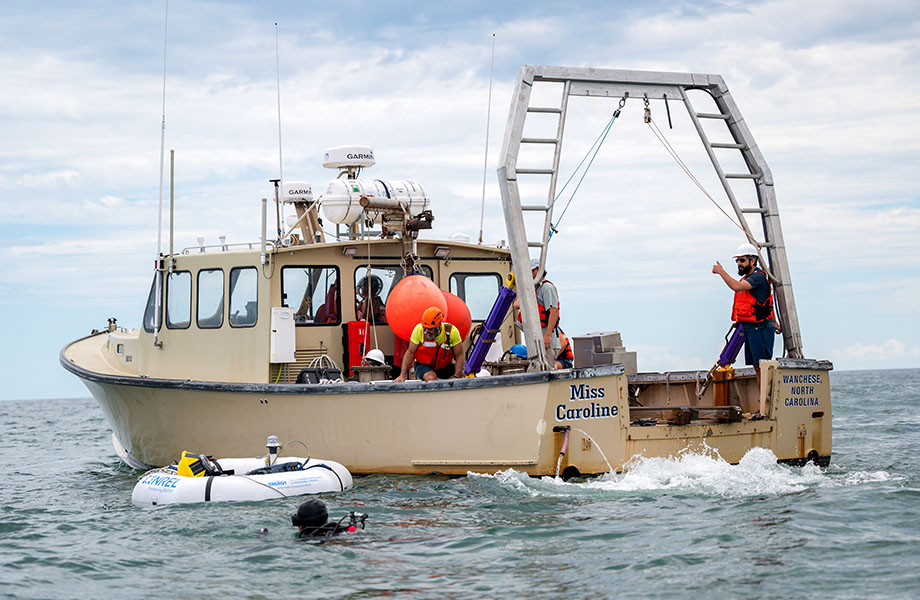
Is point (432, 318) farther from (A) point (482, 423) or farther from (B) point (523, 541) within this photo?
(B) point (523, 541)

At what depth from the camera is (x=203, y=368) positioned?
11.4 m

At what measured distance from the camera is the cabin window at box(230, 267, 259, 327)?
10938 millimetres

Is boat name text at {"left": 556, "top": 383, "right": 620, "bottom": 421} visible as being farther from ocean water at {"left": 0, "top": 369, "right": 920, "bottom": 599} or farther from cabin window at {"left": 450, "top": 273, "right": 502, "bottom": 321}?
cabin window at {"left": 450, "top": 273, "right": 502, "bottom": 321}

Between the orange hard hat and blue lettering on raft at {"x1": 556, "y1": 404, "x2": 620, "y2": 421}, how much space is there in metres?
1.72

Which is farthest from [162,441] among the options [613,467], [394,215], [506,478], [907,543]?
[907,543]

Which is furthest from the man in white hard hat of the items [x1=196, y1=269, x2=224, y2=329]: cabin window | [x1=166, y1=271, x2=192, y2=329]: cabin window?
[x1=166, y1=271, x2=192, y2=329]: cabin window

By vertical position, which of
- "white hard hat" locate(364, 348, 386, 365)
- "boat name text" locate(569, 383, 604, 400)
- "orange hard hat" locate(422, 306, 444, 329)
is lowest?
"boat name text" locate(569, 383, 604, 400)

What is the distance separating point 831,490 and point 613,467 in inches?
Result: 72.6

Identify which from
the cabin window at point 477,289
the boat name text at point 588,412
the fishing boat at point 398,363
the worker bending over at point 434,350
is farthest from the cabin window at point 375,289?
the boat name text at point 588,412

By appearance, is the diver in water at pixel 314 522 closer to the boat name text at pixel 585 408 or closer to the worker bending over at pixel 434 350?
the boat name text at pixel 585 408

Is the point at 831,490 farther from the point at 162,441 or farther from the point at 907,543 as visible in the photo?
the point at 162,441

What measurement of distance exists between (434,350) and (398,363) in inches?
34.1

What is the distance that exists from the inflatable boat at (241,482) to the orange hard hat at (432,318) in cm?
158

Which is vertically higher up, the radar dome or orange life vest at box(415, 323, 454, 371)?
the radar dome
